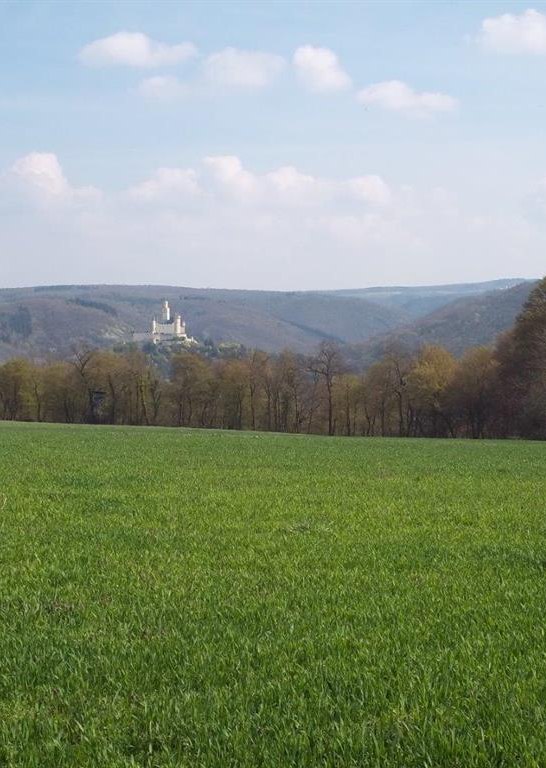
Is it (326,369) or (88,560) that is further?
(326,369)

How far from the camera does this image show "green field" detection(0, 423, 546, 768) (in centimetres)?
571

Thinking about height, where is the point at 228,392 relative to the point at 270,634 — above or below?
below

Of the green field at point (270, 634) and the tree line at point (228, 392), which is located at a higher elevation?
the green field at point (270, 634)

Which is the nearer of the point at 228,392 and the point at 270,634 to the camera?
the point at 270,634

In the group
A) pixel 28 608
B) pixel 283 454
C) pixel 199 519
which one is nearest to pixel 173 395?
pixel 283 454

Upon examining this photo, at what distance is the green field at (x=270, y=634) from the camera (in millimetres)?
5707

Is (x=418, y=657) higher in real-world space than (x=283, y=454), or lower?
higher

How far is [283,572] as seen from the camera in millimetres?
10875

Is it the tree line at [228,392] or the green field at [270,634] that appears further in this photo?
the tree line at [228,392]

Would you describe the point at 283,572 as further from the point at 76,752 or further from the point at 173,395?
the point at 173,395

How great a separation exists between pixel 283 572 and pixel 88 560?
9.90 ft

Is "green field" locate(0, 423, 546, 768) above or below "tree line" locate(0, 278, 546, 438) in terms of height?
above

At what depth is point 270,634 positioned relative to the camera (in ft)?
26.3

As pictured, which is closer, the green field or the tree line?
the green field
